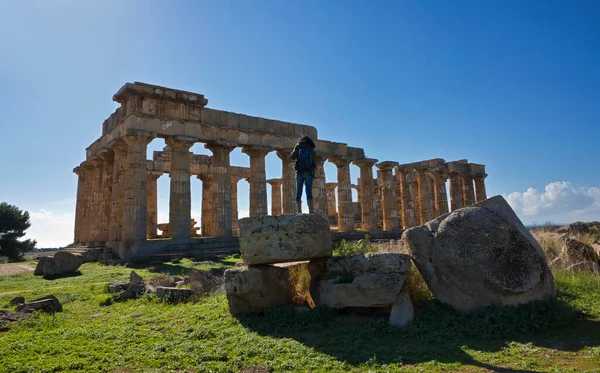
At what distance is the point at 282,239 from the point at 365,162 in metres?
22.1

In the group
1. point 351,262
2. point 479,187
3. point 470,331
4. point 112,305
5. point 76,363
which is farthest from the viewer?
point 479,187

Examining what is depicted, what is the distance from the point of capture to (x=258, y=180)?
74.7ft

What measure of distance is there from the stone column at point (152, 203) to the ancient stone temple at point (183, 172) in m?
0.07

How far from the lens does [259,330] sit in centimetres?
558

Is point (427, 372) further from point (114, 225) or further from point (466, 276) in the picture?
point (114, 225)

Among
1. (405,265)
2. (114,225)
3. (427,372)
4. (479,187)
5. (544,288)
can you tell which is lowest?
(427,372)

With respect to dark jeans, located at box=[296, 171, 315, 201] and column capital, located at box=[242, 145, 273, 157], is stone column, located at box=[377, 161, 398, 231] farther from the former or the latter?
dark jeans, located at box=[296, 171, 315, 201]

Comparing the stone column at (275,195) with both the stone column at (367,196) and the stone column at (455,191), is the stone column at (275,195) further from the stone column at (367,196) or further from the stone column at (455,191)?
the stone column at (455,191)

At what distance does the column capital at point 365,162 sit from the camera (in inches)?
1080

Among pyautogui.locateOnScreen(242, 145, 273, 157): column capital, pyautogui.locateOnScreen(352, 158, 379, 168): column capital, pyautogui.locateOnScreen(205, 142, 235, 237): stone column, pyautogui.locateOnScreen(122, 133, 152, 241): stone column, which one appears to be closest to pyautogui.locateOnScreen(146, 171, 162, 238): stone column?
pyautogui.locateOnScreen(205, 142, 235, 237): stone column

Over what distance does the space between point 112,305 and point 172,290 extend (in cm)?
131

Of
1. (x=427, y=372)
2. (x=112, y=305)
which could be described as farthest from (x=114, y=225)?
(x=427, y=372)

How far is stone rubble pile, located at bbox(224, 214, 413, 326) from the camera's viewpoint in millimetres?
5734

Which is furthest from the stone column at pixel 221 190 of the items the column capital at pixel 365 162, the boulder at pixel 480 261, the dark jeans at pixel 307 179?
the boulder at pixel 480 261
